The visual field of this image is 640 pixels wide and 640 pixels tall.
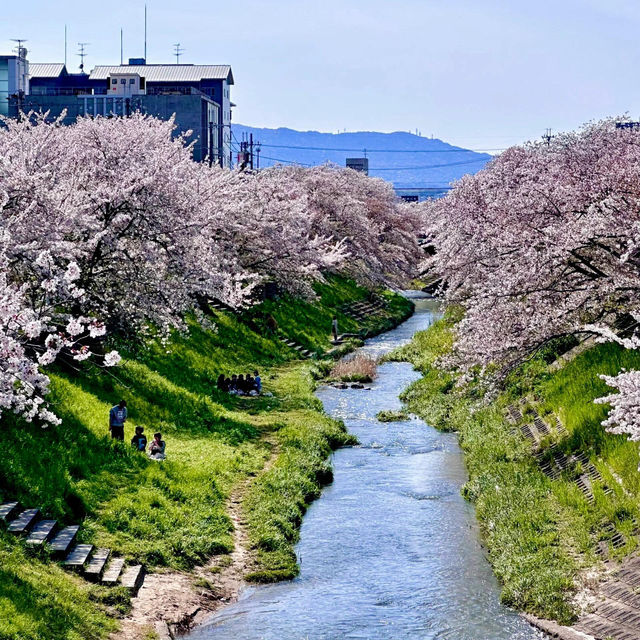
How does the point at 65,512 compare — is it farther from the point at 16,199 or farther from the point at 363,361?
the point at 363,361

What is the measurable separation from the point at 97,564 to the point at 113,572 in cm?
37

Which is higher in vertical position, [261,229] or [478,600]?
[261,229]

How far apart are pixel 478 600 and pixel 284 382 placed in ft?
82.7

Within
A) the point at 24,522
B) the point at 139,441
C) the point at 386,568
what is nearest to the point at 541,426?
the point at 386,568

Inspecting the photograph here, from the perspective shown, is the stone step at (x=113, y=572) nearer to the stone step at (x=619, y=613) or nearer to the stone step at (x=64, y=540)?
the stone step at (x=64, y=540)

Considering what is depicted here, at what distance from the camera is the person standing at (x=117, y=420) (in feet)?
88.6

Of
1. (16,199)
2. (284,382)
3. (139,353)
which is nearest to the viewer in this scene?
(16,199)

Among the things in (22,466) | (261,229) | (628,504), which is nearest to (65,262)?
(22,466)

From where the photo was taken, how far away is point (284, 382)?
4466 centimetres

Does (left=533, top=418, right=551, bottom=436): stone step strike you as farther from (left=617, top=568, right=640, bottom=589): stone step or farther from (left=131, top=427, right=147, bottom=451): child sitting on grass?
(left=131, top=427, right=147, bottom=451): child sitting on grass

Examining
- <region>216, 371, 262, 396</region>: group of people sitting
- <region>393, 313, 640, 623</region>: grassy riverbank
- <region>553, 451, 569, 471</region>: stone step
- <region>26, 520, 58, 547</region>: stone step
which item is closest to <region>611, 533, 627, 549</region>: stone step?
<region>393, 313, 640, 623</region>: grassy riverbank

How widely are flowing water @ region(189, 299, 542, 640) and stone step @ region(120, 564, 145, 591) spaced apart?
1.76 metres

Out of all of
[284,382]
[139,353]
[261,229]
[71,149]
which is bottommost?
[284,382]

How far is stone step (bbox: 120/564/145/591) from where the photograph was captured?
19181 mm
